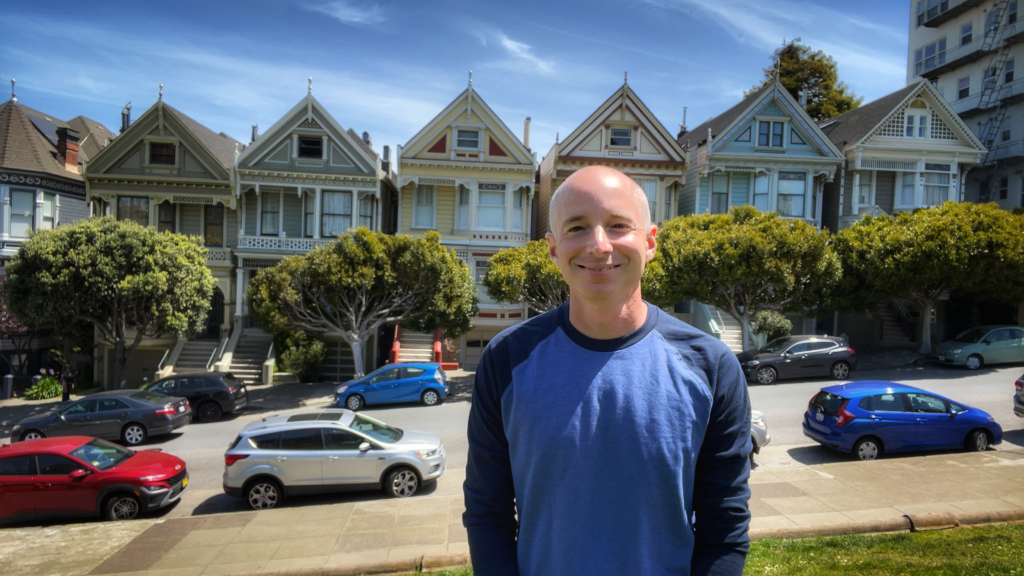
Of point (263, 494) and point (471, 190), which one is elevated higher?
point (471, 190)

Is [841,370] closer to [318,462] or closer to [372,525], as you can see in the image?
[318,462]

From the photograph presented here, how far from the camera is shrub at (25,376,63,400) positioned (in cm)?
2509

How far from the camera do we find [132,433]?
17266mm

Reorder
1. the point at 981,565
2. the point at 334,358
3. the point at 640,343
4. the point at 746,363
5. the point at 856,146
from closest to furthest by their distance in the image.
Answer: the point at 640,343, the point at 981,565, the point at 746,363, the point at 334,358, the point at 856,146

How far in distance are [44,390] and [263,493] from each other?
19.3 m

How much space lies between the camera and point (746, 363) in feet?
68.8

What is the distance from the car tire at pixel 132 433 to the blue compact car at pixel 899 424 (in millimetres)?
16693

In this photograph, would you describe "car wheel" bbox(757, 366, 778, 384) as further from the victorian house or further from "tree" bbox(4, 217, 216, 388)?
"tree" bbox(4, 217, 216, 388)

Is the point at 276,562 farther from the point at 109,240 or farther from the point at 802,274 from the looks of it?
the point at 802,274

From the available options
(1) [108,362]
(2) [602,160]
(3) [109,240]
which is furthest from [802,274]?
(1) [108,362]

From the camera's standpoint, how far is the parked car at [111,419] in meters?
16.8

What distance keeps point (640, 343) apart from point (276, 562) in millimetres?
7535

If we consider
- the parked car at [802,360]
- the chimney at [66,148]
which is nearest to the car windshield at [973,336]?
the parked car at [802,360]

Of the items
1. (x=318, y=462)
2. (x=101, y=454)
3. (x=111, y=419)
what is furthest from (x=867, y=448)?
(x=111, y=419)
